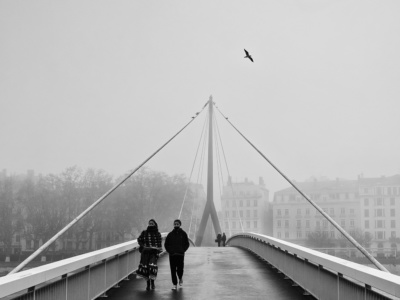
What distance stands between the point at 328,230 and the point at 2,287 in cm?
13020

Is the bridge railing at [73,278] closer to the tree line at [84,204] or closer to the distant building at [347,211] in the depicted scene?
the tree line at [84,204]

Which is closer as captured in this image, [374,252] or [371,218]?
[374,252]

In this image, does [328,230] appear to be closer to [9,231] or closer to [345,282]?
[9,231]

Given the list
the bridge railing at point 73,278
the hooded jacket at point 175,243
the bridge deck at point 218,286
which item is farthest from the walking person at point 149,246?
the bridge railing at point 73,278

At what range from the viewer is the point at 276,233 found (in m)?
144

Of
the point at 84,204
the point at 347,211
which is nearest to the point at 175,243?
the point at 84,204

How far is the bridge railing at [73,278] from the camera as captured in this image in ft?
24.1

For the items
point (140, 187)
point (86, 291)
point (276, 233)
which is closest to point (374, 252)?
point (276, 233)

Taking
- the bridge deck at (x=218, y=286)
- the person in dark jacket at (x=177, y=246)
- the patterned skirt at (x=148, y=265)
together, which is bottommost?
the bridge deck at (x=218, y=286)

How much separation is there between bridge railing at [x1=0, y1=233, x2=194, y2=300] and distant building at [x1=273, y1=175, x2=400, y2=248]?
4586 inches

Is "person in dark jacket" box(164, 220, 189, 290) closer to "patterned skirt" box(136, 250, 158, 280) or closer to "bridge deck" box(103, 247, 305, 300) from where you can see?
"patterned skirt" box(136, 250, 158, 280)

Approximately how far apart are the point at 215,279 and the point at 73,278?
6.08 m

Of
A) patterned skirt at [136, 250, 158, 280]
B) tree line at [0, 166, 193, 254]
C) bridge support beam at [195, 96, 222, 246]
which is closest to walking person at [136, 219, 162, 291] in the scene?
patterned skirt at [136, 250, 158, 280]

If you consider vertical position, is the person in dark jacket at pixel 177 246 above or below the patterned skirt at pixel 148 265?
above
